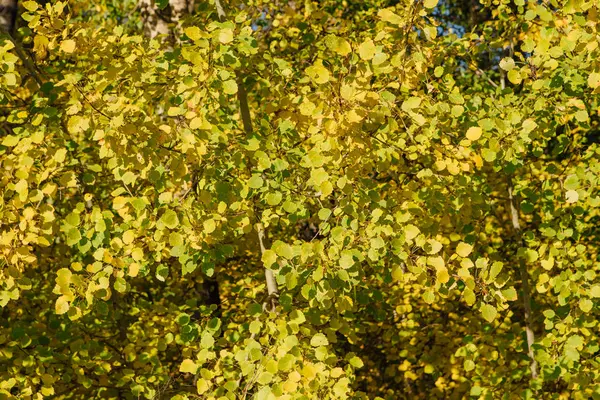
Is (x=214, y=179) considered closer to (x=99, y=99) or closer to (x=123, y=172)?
(x=123, y=172)

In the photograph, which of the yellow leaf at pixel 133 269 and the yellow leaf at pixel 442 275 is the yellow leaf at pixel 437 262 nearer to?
the yellow leaf at pixel 442 275

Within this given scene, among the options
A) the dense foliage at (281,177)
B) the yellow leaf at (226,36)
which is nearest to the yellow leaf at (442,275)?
the dense foliage at (281,177)

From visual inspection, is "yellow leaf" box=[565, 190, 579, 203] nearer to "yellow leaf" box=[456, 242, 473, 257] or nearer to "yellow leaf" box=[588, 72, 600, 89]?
"yellow leaf" box=[588, 72, 600, 89]

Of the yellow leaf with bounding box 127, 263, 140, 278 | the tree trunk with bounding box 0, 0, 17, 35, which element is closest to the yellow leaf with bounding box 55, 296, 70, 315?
the yellow leaf with bounding box 127, 263, 140, 278

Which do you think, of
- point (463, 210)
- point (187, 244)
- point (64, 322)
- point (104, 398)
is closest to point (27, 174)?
point (187, 244)

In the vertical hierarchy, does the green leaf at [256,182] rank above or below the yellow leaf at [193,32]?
below

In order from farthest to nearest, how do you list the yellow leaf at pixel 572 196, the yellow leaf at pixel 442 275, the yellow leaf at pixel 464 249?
the yellow leaf at pixel 572 196
the yellow leaf at pixel 464 249
the yellow leaf at pixel 442 275

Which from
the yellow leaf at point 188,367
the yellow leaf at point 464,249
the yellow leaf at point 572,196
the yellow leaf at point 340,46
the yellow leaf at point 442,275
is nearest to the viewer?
the yellow leaf at point 340,46

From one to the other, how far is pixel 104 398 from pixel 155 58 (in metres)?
2.06

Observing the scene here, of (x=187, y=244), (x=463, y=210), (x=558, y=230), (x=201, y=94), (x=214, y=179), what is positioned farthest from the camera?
(x=558, y=230)

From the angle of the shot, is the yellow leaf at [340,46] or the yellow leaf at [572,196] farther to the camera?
the yellow leaf at [572,196]

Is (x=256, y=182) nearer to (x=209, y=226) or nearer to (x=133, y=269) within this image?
(x=209, y=226)

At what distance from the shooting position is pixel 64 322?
3789 millimetres

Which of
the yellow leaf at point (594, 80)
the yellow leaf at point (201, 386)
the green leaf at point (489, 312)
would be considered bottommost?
the yellow leaf at point (201, 386)
